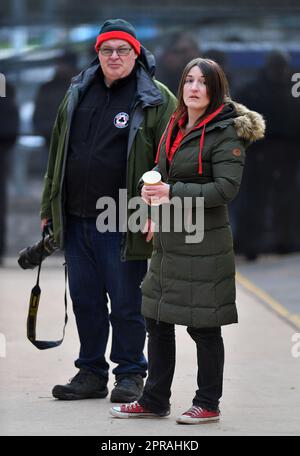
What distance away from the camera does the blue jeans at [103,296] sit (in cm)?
608

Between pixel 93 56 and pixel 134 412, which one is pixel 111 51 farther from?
pixel 93 56

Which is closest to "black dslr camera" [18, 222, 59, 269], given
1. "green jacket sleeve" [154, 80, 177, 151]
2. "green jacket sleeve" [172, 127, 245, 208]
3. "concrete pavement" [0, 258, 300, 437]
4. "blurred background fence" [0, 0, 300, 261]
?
"concrete pavement" [0, 258, 300, 437]

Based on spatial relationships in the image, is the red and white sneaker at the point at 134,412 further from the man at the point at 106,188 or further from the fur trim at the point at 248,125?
the fur trim at the point at 248,125

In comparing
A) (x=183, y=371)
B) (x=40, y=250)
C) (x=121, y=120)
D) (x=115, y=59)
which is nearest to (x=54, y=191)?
(x=40, y=250)

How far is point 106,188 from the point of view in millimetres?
6055

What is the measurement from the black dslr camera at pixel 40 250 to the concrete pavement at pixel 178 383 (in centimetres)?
68

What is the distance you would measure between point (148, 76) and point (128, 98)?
177 millimetres

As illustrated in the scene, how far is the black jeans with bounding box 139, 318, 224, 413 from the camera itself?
5.47 m

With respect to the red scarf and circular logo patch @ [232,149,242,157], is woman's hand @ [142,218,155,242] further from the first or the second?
circular logo patch @ [232,149,242,157]

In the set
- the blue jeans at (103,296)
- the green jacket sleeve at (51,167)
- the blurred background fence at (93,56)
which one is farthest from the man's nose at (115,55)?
the blurred background fence at (93,56)

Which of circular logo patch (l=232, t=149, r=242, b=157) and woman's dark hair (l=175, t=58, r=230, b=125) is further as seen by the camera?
woman's dark hair (l=175, t=58, r=230, b=125)

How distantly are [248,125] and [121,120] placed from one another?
0.90m
